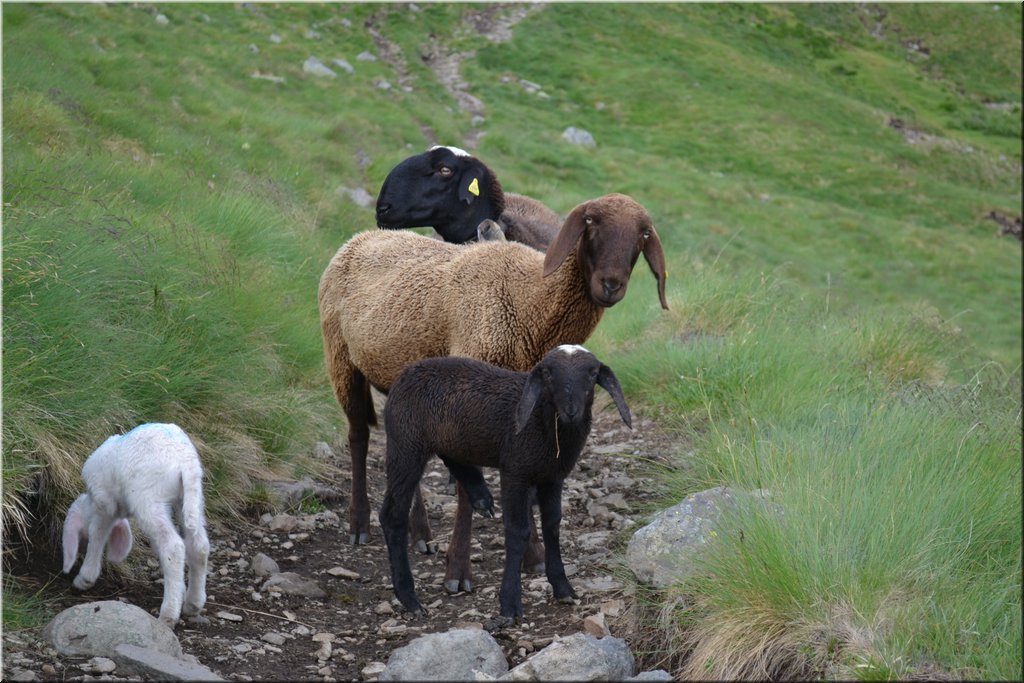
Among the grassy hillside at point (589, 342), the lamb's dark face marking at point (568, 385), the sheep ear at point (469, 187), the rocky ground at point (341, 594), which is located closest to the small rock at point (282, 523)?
the rocky ground at point (341, 594)

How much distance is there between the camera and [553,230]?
884 cm

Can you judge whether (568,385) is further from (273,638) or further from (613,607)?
(273,638)

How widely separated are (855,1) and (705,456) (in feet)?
215

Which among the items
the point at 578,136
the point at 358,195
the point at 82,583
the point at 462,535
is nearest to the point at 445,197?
the point at 462,535

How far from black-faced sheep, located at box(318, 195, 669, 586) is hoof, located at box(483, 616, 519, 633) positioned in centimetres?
71

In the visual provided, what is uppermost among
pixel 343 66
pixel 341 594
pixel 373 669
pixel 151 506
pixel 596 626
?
pixel 151 506

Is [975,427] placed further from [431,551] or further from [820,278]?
[820,278]

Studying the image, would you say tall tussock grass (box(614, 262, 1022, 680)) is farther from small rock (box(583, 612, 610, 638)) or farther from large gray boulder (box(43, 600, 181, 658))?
large gray boulder (box(43, 600, 181, 658))

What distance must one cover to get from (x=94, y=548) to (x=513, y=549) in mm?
2094

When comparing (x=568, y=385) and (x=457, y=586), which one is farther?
(x=457, y=586)

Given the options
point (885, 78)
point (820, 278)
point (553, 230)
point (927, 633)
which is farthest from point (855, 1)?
point (927, 633)

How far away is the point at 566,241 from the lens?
581 centimetres

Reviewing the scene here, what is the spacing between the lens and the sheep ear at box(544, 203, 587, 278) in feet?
19.0

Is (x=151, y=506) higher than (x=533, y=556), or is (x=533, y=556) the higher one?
(x=151, y=506)
